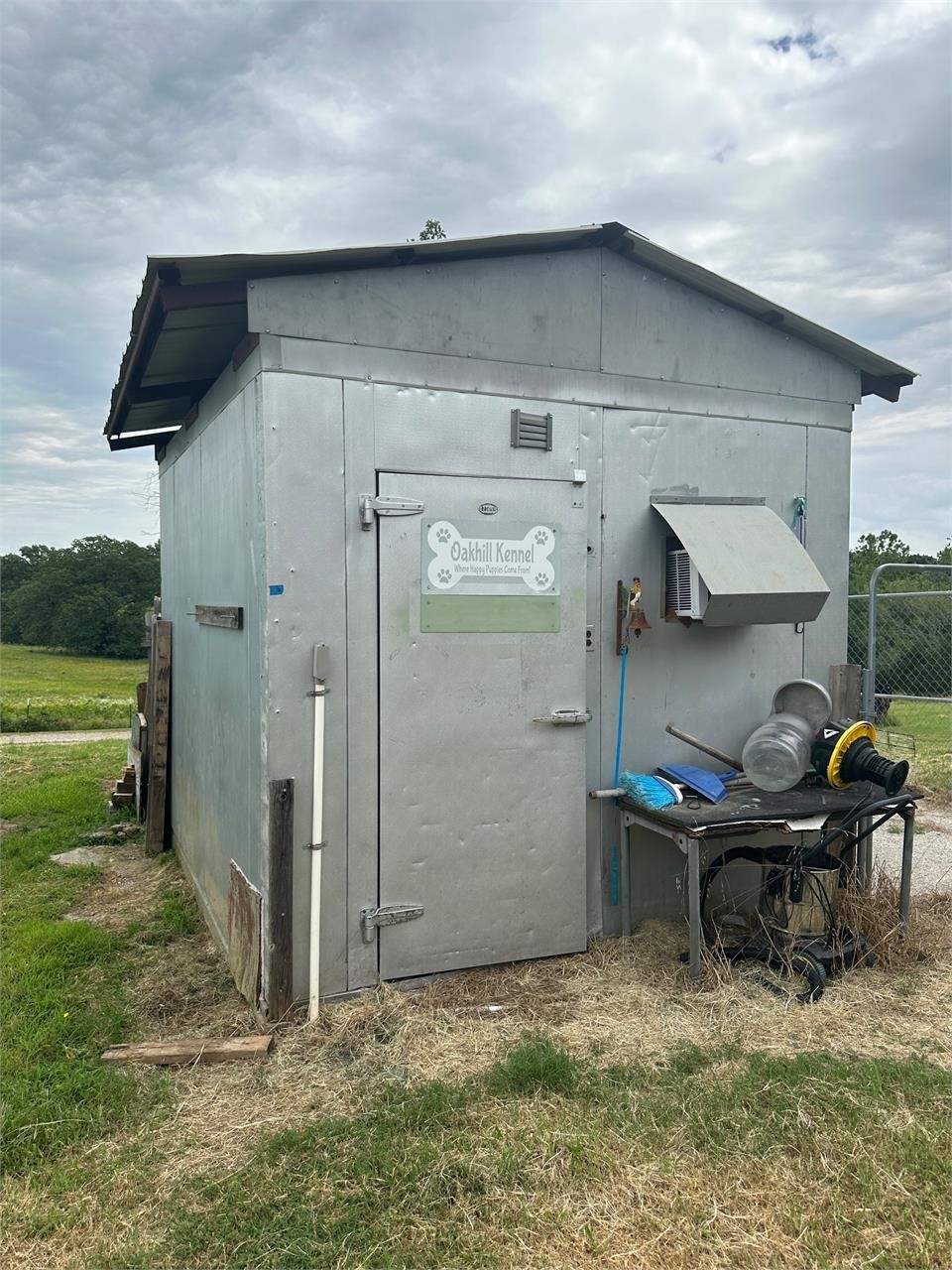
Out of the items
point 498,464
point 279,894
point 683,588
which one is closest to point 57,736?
point 279,894

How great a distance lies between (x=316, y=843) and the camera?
400 centimetres

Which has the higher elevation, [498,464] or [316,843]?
[498,464]

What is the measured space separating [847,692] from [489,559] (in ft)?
8.07

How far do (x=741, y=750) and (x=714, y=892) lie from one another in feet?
2.75

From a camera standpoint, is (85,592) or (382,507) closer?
(382,507)

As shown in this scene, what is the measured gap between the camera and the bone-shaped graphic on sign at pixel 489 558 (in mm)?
4309

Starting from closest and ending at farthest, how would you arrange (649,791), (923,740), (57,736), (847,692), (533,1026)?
(533,1026)
(649,791)
(847,692)
(923,740)
(57,736)

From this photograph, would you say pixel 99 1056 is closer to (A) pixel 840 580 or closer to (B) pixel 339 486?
(B) pixel 339 486

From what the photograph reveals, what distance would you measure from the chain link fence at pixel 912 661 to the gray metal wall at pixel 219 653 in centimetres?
489

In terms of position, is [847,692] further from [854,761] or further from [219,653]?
[219,653]

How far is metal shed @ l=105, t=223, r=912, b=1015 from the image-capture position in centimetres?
402

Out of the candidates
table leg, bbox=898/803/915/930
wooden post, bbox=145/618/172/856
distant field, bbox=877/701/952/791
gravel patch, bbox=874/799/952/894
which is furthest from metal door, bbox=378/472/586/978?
distant field, bbox=877/701/952/791

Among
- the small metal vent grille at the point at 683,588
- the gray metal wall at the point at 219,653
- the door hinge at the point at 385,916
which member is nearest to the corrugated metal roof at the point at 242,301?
the gray metal wall at the point at 219,653

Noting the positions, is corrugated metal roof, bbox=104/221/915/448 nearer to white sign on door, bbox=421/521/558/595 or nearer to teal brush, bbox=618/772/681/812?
white sign on door, bbox=421/521/558/595
